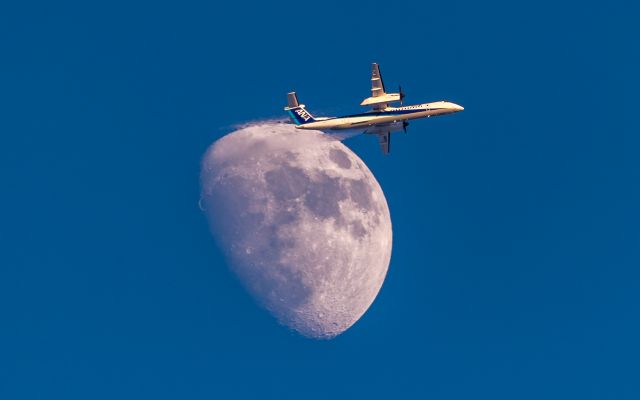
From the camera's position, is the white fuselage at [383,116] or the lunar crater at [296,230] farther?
the white fuselage at [383,116]

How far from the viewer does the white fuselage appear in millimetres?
134500

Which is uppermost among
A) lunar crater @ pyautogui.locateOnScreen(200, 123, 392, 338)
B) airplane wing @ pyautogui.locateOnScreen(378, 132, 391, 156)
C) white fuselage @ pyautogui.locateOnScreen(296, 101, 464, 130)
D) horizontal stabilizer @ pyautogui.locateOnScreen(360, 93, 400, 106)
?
horizontal stabilizer @ pyautogui.locateOnScreen(360, 93, 400, 106)

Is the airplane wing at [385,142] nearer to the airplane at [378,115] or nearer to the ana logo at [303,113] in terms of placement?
the airplane at [378,115]

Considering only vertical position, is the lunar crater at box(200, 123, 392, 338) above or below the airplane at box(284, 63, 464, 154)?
below

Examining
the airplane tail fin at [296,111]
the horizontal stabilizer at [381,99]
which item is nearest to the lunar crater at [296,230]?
the airplane tail fin at [296,111]

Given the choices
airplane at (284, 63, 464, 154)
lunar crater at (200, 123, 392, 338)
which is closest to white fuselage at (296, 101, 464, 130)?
airplane at (284, 63, 464, 154)

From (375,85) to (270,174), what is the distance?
27.0 m

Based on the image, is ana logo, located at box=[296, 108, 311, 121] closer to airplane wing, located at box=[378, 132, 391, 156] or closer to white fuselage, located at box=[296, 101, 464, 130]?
white fuselage, located at box=[296, 101, 464, 130]

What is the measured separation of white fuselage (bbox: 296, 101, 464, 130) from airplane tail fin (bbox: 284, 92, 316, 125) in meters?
1.49

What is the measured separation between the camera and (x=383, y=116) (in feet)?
440

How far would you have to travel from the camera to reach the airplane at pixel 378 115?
434 feet

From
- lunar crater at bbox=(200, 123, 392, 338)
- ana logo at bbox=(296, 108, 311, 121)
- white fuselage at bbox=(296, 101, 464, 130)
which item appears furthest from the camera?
ana logo at bbox=(296, 108, 311, 121)

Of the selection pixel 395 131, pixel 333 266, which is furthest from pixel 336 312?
pixel 395 131

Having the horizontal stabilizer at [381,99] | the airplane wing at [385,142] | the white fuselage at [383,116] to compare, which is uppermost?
the horizontal stabilizer at [381,99]
